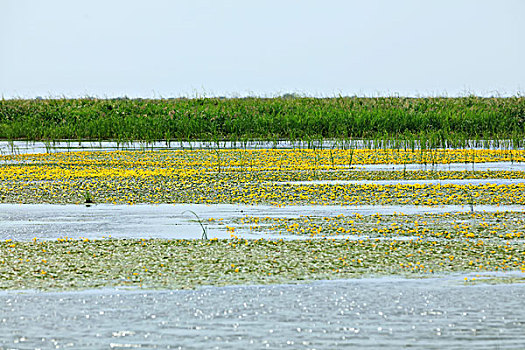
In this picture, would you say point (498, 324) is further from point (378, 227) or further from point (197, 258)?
point (378, 227)

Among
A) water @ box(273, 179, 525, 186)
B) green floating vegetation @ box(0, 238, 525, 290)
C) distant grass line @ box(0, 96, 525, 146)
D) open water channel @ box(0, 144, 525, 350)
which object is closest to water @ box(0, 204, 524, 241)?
green floating vegetation @ box(0, 238, 525, 290)

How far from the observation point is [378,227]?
38.0ft

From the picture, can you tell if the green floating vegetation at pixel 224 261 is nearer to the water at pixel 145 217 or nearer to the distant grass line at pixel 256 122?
the water at pixel 145 217

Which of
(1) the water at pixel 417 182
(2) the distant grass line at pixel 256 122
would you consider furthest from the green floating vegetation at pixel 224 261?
(2) the distant grass line at pixel 256 122

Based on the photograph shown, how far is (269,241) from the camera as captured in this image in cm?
1042

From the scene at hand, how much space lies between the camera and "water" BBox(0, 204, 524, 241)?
11289mm

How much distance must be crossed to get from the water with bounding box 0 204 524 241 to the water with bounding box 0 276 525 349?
10.4 ft

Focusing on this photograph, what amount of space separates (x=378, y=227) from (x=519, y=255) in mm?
2574

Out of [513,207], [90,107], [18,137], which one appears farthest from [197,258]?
[90,107]

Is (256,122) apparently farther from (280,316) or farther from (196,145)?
(280,316)

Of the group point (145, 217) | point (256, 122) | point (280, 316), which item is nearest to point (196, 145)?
point (256, 122)

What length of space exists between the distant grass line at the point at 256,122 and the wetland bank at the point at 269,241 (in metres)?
12.2

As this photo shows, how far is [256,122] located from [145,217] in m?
26.7

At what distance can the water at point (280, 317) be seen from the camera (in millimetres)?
6125
